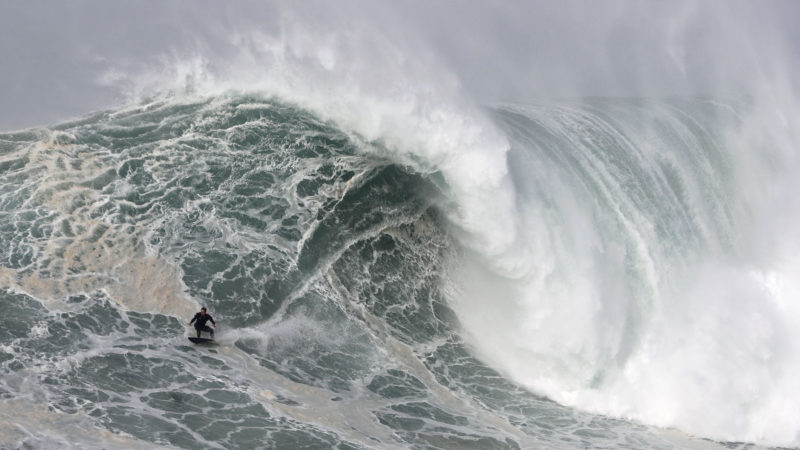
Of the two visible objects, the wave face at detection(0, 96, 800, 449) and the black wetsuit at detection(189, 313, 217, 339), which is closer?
the wave face at detection(0, 96, 800, 449)

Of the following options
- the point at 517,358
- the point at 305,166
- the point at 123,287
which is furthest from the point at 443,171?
the point at 123,287

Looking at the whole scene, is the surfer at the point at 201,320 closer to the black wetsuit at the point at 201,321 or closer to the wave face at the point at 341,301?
the black wetsuit at the point at 201,321

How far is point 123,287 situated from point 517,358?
7179 mm

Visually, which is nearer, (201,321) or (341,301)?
(201,321)

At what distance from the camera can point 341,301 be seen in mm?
13086

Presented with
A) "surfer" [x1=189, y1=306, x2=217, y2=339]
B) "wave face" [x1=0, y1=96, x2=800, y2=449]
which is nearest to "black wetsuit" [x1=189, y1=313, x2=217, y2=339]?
"surfer" [x1=189, y1=306, x2=217, y2=339]

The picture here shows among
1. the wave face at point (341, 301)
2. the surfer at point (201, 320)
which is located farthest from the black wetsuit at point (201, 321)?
the wave face at point (341, 301)

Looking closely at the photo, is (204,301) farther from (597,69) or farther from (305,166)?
(597,69)

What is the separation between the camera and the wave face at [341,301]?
398 inches

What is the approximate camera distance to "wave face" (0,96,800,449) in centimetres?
1010

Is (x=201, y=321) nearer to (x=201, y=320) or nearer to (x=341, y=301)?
(x=201, y=320)

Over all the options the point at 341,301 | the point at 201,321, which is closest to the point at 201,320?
the point at 201,321

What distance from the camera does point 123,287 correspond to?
461 inches

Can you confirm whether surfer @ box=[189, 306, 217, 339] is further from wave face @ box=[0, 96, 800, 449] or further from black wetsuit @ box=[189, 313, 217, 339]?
wave face @ box=[0, 96, 800, 449]
